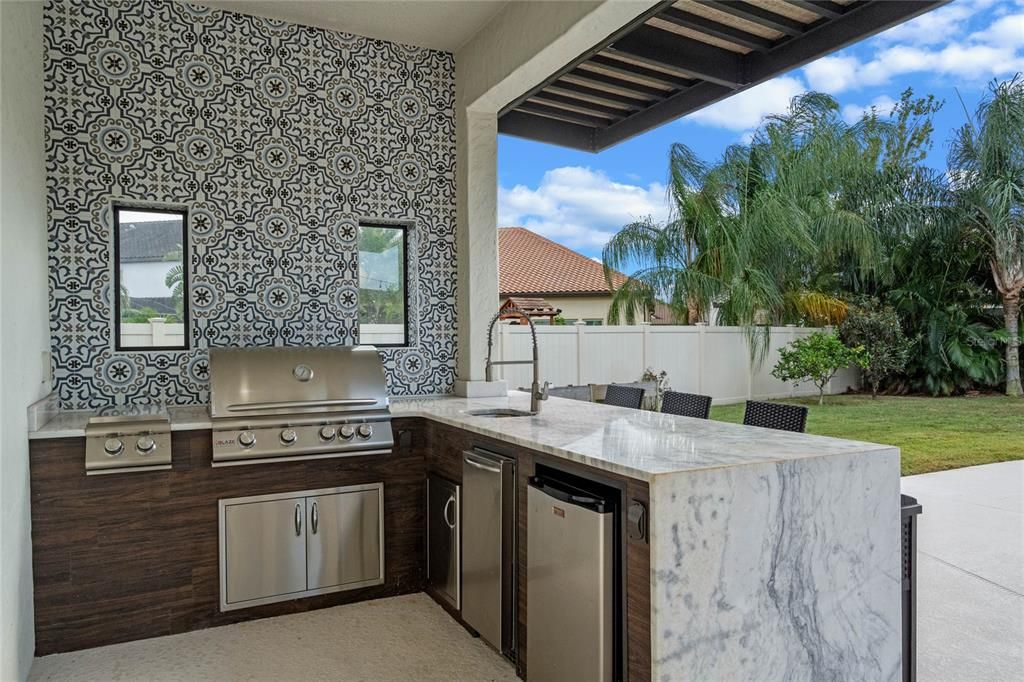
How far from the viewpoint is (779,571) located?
1.86 meters

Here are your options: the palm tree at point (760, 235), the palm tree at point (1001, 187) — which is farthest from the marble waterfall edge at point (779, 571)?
the palm tree at point (1001, 187)

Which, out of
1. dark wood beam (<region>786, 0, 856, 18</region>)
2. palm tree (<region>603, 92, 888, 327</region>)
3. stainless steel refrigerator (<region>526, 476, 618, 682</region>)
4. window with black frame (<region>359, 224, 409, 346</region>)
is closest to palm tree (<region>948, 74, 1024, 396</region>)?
palm tree (<region>603, 92, 888, 327</region>)

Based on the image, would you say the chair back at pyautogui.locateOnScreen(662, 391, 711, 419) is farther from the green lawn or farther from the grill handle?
the green lawn

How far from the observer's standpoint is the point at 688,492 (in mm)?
1731

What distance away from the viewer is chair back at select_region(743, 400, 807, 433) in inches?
101

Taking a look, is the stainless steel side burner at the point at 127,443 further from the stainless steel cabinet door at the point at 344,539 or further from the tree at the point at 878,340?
the tree at the point at 878,340

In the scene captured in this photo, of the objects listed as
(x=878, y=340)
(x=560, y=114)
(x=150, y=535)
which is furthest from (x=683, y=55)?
(x=878, y=340)

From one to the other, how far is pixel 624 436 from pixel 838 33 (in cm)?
241

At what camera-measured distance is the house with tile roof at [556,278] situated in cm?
1702

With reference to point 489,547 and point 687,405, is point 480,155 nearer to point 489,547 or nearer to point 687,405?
point 687,405

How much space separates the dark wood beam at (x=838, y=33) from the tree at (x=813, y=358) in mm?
6210

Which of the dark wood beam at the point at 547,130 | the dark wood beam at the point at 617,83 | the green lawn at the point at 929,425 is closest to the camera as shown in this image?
the dark wood beam at the point at 617,83

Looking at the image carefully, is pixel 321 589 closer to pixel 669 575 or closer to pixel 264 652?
pixel 264 652

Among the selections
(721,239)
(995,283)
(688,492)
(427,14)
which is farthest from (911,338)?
(688,492)
